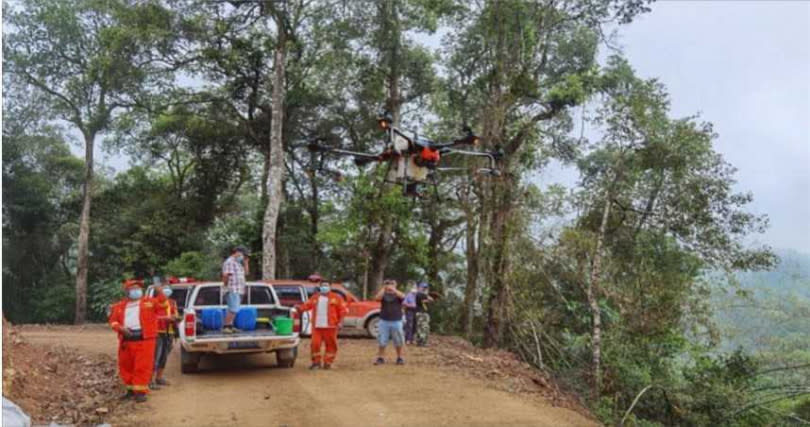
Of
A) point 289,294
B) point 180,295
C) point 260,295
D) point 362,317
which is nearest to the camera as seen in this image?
point 260,295

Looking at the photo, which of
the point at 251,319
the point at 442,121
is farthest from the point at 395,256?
the point at 251,319

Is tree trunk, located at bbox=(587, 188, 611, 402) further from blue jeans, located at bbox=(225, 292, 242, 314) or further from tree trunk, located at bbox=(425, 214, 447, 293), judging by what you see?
tree trunk, located at bbox=(425, 214, 447, 293)

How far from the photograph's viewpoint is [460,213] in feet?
83.0

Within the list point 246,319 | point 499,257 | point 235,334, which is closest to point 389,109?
point 499,257

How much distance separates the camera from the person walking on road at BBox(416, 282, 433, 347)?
45.5ft

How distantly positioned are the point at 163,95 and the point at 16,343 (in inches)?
562

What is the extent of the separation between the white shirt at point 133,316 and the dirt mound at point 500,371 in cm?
510

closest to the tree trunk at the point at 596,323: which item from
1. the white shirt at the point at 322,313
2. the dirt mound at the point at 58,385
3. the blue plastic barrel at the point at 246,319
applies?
the white shirt at the point at 322,313

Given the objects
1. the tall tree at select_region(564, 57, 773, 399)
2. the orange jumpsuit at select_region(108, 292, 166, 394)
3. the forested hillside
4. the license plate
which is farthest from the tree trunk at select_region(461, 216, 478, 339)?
the orange jumpsuit at select_region(108, 292, 166, 394)

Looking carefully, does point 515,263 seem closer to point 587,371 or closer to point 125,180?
point 587,371

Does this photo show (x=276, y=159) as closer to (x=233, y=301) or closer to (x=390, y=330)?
(x=390, y=330)

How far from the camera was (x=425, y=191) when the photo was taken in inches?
701

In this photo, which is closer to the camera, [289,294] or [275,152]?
[289,294]

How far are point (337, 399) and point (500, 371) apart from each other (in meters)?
3.55
